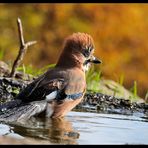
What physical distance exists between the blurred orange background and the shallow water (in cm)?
927

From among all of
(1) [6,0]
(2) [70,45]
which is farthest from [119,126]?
(1) [6,0]

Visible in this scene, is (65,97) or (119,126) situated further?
(65,97)

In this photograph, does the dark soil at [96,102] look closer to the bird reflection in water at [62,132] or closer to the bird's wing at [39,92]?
the bird's wing at [39,92]

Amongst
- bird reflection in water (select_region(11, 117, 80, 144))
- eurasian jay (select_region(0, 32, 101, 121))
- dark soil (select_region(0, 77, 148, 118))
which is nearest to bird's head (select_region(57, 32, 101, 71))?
eurasian jay (select_region(0, 32, 101, 121))

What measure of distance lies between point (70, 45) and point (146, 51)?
9.50 m

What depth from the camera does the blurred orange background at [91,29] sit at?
18047 mm

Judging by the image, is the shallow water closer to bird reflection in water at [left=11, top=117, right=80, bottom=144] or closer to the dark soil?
bird reflection in water at [left=11, top=117, right=80, bottom=144]

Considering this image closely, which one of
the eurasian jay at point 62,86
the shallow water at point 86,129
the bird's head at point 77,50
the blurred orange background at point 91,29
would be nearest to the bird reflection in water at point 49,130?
the shallow water at point 86,129

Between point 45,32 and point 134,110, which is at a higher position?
point 45,32

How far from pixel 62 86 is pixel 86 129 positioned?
105cm

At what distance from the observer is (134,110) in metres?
9.30

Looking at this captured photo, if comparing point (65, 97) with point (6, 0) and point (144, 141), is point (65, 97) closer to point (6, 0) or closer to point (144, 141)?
point (144, 141)

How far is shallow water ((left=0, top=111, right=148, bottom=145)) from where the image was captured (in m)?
6.86

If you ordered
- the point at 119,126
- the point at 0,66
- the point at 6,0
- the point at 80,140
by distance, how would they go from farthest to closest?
the point at 6,0 < the point at 0,66 < the point at 119,126 < the point at 80,140
